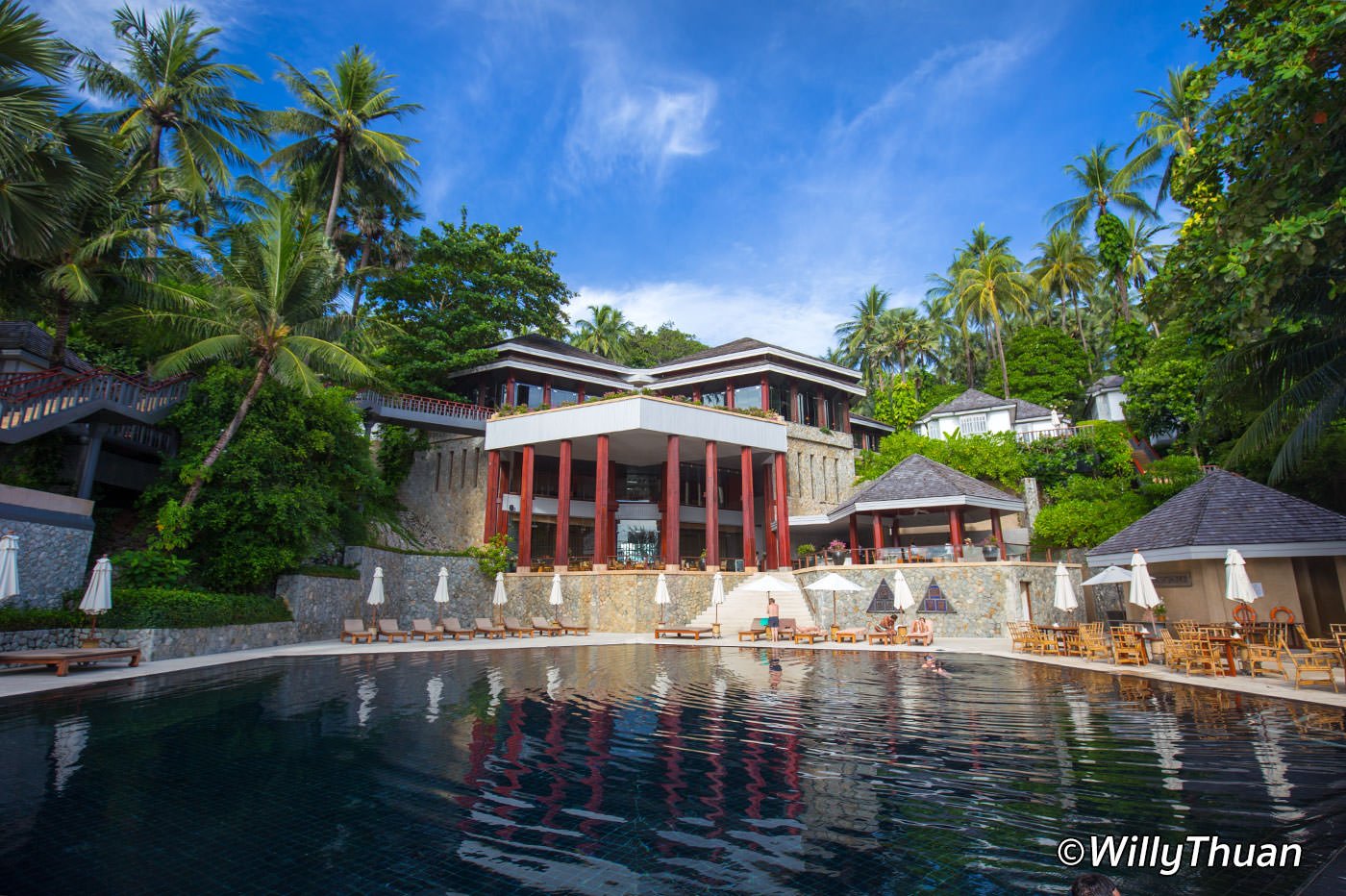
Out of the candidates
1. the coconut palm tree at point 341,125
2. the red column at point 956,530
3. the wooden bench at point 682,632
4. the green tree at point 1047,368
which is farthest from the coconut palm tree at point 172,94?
the green tree at point 1047,368

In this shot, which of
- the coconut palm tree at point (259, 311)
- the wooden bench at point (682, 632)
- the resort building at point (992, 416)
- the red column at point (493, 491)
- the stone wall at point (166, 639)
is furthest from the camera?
the resort building at point (992, 416)

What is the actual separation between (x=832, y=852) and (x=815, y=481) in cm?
3344

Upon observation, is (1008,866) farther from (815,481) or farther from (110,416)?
(815,481)

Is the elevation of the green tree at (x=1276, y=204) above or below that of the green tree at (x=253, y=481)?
above

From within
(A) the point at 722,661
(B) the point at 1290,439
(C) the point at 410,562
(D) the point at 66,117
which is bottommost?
(A) the point at 722,661

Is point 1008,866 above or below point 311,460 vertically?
below

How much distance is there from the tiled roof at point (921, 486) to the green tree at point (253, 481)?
2024 cm

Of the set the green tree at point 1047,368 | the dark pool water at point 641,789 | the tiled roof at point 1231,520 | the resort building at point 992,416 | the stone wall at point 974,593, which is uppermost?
the green tree at point 1047,368

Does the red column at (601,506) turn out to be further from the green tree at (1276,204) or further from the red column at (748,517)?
the green tree at (1276,204)

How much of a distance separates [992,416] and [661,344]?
28997mm

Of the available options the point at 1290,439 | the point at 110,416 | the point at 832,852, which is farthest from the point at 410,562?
the point at 1290,439

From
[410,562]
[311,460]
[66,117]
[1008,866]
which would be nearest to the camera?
[1008,866]

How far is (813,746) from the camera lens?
7.29 m

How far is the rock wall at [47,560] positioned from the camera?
1403 cm
